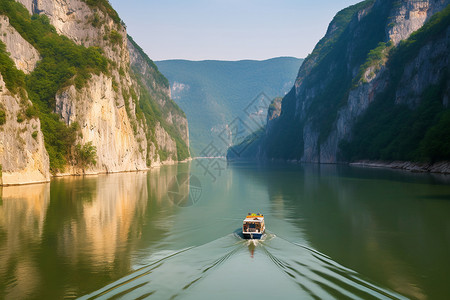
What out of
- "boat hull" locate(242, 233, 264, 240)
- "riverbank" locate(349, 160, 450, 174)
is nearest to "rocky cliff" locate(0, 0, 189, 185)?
"boat hull" locate(242, 233, 264, 240)

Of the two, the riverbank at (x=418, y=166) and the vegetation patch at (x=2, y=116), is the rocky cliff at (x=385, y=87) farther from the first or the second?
the vegetation patch at (x=2, y=116)

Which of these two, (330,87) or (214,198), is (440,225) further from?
(330,87)

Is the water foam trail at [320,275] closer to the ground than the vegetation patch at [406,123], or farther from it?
closer to the ground

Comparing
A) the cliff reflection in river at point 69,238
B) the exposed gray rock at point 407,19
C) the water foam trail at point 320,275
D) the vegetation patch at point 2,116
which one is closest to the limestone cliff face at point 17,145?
the vegetation patch at point 2,116

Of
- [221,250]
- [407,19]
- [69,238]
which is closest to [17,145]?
[69,238]

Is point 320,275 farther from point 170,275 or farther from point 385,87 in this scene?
point 385,87
